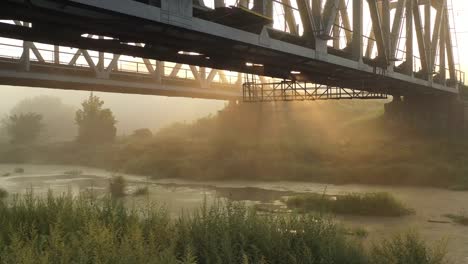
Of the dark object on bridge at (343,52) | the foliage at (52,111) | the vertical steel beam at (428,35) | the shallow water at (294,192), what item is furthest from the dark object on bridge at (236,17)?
the foliage at (52,111)

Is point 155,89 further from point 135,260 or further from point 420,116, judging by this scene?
point 135,260

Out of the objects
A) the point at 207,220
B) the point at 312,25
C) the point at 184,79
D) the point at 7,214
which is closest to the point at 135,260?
the point at 207,220

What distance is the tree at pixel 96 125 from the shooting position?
67.1 m

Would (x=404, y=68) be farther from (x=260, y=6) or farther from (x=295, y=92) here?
(x=260, y=6)

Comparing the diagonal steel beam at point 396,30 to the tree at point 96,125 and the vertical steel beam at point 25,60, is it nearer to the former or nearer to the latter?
the vertical steel beam at point 25,60

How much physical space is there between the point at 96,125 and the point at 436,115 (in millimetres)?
47332

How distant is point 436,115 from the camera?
39.6 metres

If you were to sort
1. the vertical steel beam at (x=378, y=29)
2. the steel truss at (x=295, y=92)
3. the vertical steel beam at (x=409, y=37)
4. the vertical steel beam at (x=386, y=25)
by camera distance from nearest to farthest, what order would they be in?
1. the vertical steel beam at (x=378, y=29)
2. the vertical steel beam at (x=386, y=25)
3. the vertical steel beam at (x=409, y=37)
4. the steel truss at (x=295, y=92)

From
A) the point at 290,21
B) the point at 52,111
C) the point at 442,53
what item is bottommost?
the point at 290,21

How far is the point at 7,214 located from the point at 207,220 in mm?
5160

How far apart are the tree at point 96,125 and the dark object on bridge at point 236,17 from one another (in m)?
56.3

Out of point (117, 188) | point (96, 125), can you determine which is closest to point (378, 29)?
point (117, 188)

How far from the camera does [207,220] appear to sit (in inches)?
424

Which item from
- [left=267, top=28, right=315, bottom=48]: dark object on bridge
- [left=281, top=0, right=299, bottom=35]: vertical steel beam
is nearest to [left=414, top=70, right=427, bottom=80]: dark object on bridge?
[left=281, top=0, right=299, bottom=35]: vertical steel beam
